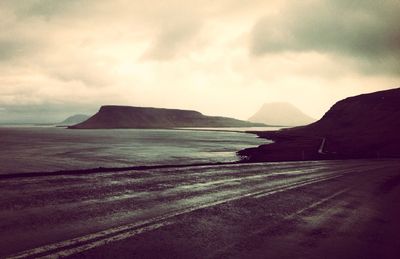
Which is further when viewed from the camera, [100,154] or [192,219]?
[100,154]

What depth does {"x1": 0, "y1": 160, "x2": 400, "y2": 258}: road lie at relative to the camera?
6388 mm

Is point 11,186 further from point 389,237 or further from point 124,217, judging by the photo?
point 389,237

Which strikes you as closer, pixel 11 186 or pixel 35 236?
pixel 35 236

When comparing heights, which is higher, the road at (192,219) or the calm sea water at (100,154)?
the road at (192,219)

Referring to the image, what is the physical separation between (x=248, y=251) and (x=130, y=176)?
1159 cm

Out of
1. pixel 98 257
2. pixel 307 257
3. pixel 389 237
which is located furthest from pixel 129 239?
pixel 389 237

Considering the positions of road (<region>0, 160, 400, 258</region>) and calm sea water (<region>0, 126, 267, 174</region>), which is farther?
calm sea water (<region>0, 126, 267, 174</region>)

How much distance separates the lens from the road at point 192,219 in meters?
6.39

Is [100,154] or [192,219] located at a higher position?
[192,219]

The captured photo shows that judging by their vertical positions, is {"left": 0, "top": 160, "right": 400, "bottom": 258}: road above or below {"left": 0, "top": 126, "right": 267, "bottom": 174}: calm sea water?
above

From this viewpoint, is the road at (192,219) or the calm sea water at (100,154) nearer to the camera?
the road at (192,219)

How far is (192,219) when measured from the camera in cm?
868

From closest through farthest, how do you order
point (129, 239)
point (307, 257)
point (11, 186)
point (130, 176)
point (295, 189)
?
point (307, 257) → point (129, 239) → point (11, 186) → point (295, 189) → point (130, 176)

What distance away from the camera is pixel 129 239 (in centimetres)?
675
